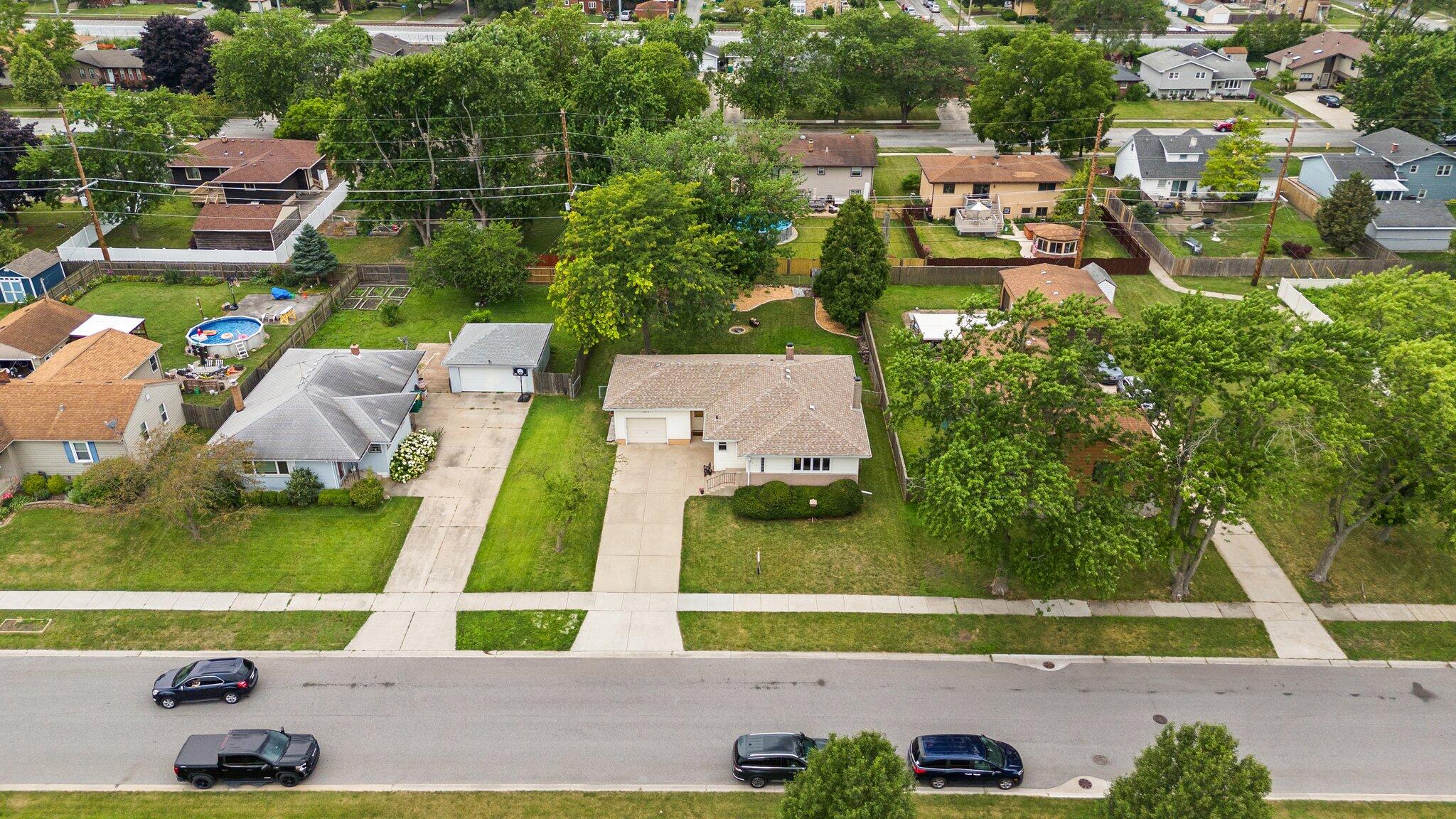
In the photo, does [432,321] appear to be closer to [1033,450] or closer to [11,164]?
[11,164]

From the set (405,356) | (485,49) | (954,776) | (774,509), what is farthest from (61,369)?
(954,776)

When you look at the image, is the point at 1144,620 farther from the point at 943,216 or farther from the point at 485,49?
the point at 485,49

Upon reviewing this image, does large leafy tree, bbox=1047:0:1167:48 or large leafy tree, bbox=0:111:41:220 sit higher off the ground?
large leafy tree, bbox=1047:0:1167:48

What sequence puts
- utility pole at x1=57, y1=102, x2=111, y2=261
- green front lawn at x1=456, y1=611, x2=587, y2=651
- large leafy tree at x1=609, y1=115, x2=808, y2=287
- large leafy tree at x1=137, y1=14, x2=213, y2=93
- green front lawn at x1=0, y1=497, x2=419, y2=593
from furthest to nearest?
large leafy tree at x1=137, y1=14, x2=213, y2=93 < utility pole at x1=57, y1=102, x2=111, y2=261 < large leafy tree at x1=609, y1=115, x2=808, y2=287 < green front lawn at x1=0, y1=497, x2=419, y2=593 < green front lawn at x1=456, y1=611, x2=587, y2=651

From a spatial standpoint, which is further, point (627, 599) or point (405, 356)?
point (405, 356)

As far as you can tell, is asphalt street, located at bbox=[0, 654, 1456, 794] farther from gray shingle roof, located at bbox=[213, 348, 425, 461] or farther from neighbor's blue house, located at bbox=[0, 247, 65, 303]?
neighbor's blue house, located at bbox=[0, 247, 65, 303]

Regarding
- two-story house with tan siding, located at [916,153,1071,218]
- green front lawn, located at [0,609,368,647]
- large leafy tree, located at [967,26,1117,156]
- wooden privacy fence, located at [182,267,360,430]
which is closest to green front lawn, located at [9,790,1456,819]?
green front lawn, located at [0,609,368,647]

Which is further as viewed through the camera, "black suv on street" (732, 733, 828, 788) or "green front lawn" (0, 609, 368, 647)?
"green front lawn" (0, 609, 368, 647)
